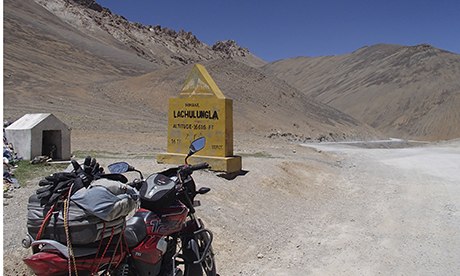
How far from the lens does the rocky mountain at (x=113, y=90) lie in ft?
91.9

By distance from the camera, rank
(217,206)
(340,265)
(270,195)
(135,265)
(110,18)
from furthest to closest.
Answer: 1. (110,18)
2. (270,195)
3. (217,206)
4. (340,265)
5. (135,265)

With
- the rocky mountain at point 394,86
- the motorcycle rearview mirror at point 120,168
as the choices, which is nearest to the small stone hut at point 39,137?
the motorcycle rearview mirror at point 120,168

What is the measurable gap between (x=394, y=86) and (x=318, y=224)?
75.5 metres

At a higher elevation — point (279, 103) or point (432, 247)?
point (279, 103)

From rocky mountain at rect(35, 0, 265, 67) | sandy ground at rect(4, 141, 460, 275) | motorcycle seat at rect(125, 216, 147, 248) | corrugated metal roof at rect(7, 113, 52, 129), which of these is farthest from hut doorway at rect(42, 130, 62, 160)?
rocky mountain at rect(35, 0, 265, 67)

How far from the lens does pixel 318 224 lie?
8.41 metres

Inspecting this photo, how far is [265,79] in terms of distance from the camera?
44.7 m

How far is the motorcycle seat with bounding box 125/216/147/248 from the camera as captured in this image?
3768 mm

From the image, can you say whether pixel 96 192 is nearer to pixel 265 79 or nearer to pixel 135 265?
pixel 135 265

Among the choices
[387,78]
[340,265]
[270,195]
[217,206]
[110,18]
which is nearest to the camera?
[340,265]

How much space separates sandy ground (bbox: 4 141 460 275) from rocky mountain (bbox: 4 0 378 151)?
10.2 metres

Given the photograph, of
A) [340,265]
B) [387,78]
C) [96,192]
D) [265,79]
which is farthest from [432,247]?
[387,78]

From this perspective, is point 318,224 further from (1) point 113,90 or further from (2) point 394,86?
(2) point 394,86

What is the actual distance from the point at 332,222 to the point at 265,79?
36.8 metres
